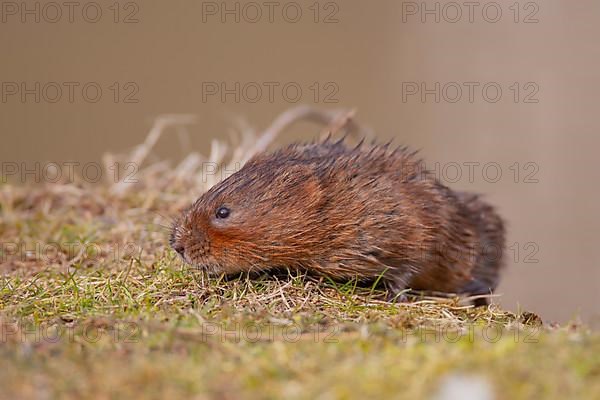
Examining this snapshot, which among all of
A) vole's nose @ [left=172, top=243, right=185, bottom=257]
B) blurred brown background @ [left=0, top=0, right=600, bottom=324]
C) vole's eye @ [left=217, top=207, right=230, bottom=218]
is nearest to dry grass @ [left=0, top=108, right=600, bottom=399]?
vole's nose @ [left=172, top=243, right=185, bottom=257]

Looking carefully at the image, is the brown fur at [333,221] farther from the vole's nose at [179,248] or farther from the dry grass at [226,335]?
the dry grass at [226,335]

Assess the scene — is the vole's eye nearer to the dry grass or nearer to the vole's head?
the vole's head

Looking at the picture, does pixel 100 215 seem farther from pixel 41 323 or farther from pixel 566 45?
pixel 566 45

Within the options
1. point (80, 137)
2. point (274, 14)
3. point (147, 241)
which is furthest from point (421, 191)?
point (274, 14)

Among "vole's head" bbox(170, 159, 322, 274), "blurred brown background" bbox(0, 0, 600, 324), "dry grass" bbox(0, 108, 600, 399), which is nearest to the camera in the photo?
"dry grass" bbox(0, 108, 600, 399)

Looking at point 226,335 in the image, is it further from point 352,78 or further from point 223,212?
point 352,78
